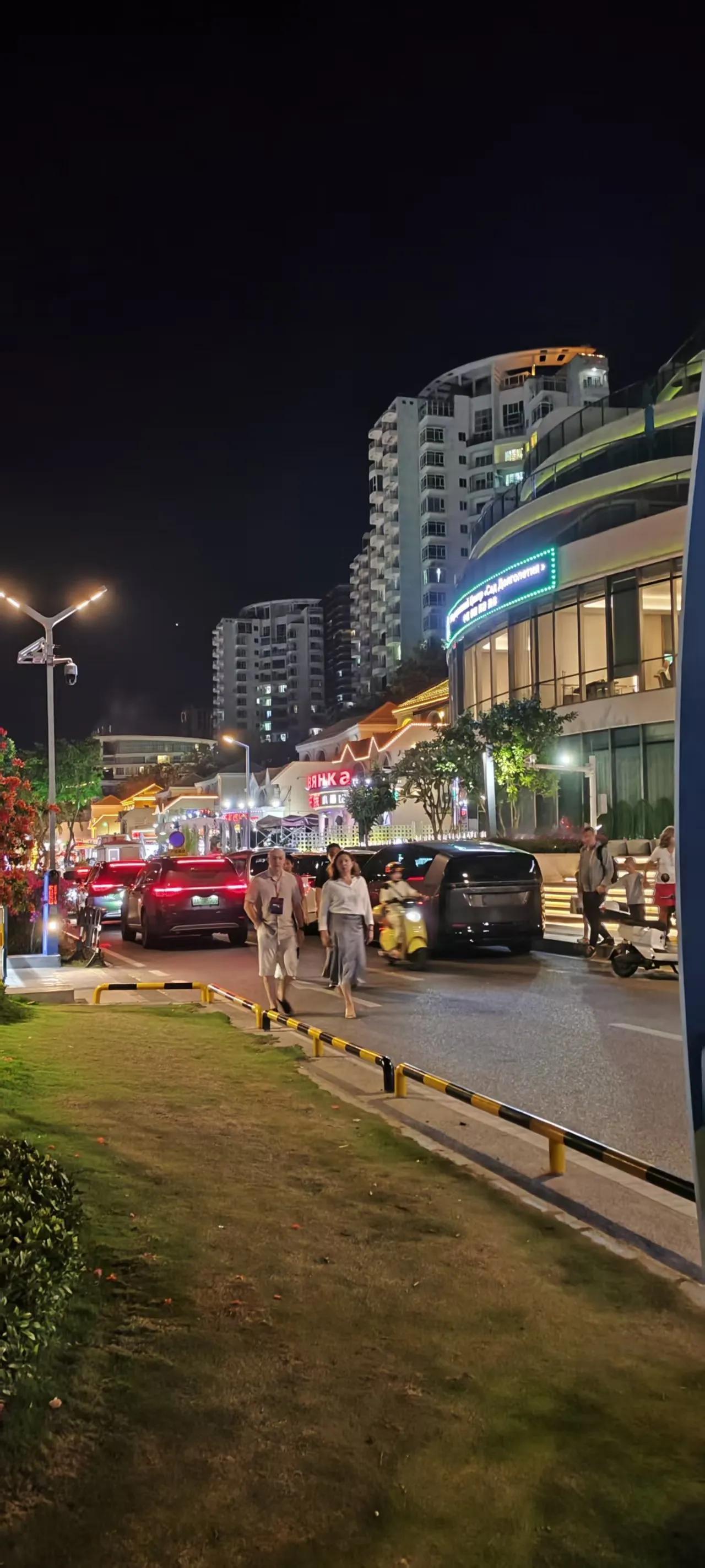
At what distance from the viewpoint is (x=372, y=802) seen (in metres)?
45.9

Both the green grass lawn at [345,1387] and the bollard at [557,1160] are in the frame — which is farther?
the bollard at [557,1160]

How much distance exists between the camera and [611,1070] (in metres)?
9.04

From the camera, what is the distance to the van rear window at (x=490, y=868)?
16703 mm

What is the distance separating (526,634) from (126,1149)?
34.8m

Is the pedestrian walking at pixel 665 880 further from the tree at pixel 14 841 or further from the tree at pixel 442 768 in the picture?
the tree at pixel 442 768

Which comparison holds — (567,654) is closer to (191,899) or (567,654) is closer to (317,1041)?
(191,899)

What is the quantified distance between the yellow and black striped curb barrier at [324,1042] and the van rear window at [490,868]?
5.08m

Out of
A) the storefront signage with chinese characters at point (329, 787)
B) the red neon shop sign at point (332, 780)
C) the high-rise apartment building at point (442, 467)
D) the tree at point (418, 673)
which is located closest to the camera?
the red neon shop sign at point (332, 780)

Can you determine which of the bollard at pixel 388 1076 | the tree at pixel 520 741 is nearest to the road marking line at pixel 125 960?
the bollard at pixel 388 1076

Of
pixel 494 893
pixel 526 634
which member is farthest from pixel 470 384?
pixel 494 893

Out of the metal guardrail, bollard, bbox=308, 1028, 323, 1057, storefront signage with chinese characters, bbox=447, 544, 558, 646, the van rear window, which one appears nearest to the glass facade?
storefront signage with chinese characters, bbox=447, 544, 558, 646

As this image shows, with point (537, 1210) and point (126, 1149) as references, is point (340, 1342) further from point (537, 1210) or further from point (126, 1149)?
point (126, 1149)

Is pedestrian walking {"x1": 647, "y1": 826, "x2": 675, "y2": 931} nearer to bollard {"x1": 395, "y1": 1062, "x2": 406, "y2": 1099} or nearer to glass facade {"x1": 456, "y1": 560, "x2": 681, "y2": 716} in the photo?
bollard {"x1": 395, "y1": 1062, "x2": 406, "y2": 1099}

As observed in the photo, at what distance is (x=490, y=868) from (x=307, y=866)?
7008mm
